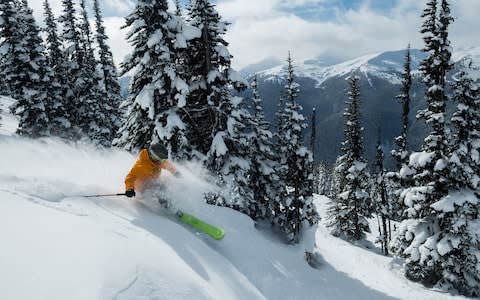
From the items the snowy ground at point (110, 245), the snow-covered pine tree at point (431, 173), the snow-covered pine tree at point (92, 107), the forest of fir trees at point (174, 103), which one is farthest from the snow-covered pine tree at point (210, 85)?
the snow-covered pine tree at point (92, 107)

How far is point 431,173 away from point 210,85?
579 inches

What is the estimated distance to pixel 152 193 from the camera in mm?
10312

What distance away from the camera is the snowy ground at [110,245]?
5051 mm

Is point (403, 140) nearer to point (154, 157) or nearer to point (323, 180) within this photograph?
point (154, 157)

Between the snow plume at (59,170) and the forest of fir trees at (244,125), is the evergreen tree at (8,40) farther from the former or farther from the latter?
the snow plume at (59,170)

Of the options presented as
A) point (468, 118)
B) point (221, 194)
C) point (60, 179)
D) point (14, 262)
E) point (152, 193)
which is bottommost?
point (221, 194)

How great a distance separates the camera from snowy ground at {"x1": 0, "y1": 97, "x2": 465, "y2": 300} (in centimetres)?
505

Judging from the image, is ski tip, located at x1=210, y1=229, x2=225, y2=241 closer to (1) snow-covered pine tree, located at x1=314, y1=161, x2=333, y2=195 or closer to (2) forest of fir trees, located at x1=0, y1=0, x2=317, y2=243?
(2) forest of fir trees, located at x1=0, y1=0, x2=317, y2=243

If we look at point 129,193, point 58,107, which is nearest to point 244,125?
point 129,193

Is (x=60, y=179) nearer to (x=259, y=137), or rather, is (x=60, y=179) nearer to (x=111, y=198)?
(x=111, y=198)

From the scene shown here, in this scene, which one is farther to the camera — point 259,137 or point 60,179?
point 259,137

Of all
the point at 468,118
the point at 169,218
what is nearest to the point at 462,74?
the point at 468,118

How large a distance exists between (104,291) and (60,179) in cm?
583

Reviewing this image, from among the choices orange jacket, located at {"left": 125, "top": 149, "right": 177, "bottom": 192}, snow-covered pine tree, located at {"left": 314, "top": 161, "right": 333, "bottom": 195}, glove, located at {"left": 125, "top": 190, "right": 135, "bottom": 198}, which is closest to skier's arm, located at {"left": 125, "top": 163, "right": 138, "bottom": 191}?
orange jacket, located at {"left": 125, "top": 149, "right": 177, "bottom": 192}
